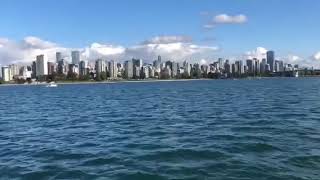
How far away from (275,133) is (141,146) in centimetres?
895

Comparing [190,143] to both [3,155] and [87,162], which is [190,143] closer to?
[87,162]

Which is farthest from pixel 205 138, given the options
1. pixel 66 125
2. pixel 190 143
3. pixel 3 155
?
pixel 66 125

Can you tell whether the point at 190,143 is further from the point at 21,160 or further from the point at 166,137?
the point at 21,160

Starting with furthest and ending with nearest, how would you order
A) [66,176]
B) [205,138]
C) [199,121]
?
[199,121] → [205,138] → [66,176]

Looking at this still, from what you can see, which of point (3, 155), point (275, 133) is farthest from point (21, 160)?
point (275, 133)

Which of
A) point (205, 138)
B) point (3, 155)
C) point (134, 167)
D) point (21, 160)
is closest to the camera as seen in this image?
point (134, 167)

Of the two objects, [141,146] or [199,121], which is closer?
[141,146]

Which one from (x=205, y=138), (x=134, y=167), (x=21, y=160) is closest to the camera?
(x=134, y=167)

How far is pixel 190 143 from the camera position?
28.5 meters

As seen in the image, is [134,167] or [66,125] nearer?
[134,167]

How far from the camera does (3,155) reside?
88.4ft

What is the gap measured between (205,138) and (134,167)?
9.10 metres

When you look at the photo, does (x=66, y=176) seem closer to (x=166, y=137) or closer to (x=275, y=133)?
(x=166, y=137)

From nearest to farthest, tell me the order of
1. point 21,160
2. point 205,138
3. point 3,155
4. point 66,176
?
1. point 66,176
2. point 21,160
3. point 3,155
4. point 205,138
